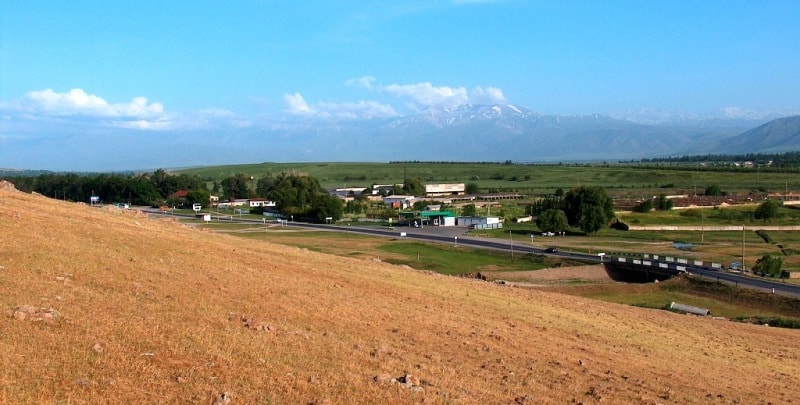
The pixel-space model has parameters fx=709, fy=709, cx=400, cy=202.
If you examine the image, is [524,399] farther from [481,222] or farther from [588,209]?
[481,222]

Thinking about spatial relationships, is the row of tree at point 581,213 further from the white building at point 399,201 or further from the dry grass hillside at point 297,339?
the dry grass hillside at point 297,339

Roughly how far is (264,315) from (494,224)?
104937 millimetres

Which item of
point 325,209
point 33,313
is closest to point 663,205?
point 325,209

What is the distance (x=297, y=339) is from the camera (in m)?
17.4

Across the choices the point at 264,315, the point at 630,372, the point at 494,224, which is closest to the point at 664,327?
the point at 630,372

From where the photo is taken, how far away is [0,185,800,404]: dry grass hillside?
529 inches

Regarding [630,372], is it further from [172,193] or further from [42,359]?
[172,193]

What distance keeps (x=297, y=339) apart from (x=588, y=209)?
9997 centimetres

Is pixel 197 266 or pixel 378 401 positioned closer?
pixel 378 401

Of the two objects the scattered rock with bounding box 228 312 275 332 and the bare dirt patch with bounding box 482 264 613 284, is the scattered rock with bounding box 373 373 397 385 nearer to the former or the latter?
the scattered rock with bounding box 228 312 275 332

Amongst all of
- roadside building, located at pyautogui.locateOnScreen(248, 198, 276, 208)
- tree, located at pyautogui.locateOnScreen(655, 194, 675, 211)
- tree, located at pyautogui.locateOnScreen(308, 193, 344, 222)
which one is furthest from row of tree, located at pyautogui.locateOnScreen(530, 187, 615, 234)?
roadside building, located at pyautogui.locateOnScreen(248, 198, 276, 208)

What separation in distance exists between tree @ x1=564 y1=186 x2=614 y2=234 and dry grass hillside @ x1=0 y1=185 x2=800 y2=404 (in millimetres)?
79545

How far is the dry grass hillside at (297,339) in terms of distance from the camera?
13.4m

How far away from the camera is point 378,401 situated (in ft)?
44.8
